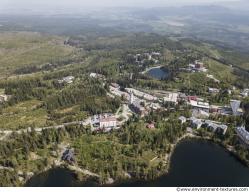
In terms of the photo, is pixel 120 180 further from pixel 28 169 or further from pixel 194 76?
pixel 194 76

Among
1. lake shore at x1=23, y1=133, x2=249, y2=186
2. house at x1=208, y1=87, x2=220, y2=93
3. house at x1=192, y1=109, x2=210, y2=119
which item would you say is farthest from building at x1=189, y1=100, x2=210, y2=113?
lake shore at x1=23, y1=133, x2=249, y2=186

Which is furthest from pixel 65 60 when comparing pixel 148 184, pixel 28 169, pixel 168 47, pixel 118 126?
pixel 148 184

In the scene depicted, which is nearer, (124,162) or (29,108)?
(124,162)

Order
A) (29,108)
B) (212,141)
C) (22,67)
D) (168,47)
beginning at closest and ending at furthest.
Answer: (212,141)
(29,108)
(22,67)
(168,47)

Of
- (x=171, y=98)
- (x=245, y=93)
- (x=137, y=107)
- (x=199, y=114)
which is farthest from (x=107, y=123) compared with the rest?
(x=245, y=93)

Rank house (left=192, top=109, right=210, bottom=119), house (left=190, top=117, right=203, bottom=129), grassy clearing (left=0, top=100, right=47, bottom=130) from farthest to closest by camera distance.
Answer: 1. house (left=192, top=109, right=210, bottom=119)
2. grassy clearing (left=0, top=100, right=47, bottom=130)
3. house (left=190, top=117, right=203, bottom=129)

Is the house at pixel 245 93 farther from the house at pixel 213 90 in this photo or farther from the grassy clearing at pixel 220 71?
the grassy clearing at pixel 220 71

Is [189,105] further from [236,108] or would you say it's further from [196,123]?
[236,108]

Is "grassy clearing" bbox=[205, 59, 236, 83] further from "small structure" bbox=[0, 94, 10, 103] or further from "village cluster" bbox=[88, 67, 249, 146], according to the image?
"small structure" bbox=[0, 94, 10, 103]
